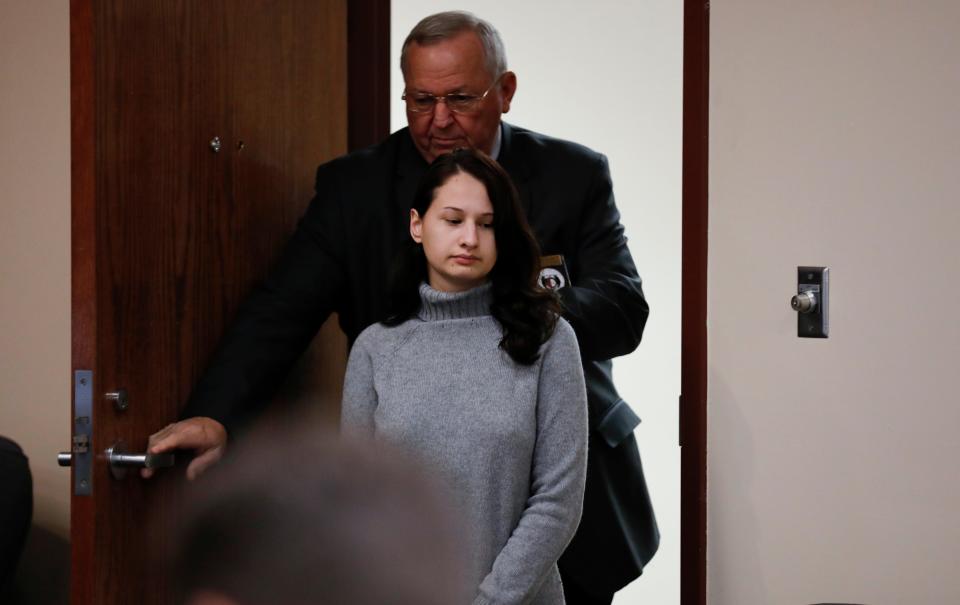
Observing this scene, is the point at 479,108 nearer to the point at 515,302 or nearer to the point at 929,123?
the point at 515,302

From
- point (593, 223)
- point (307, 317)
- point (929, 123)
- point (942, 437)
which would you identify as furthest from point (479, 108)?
point (942, 437)

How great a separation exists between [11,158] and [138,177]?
1.04 meters

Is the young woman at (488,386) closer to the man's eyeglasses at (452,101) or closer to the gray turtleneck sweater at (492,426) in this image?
the gray turtleneck sweater at (492,426)

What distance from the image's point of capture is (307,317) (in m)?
1.98

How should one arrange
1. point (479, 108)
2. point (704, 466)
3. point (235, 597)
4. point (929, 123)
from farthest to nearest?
point (704, 466) < point (929, 123) < point (479, 108) < point (235, 597)

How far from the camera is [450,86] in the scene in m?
1.95

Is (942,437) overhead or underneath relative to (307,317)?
underneath

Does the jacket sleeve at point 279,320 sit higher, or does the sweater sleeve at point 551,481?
the jacket sleeve at point 279,320

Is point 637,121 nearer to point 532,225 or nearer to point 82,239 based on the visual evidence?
point 532,225

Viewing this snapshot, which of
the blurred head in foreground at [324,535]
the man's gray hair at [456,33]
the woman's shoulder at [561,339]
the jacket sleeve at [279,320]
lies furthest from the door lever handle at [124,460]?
the blurred head in foreground at [324,535]

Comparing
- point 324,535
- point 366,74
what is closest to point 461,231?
point 324,535

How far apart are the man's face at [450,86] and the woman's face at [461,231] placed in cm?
43

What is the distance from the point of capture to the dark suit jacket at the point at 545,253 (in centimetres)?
195

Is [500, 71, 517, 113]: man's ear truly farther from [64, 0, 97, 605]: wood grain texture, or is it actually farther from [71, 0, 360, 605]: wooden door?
[64, 0, 97, 605]: wood grain texture
